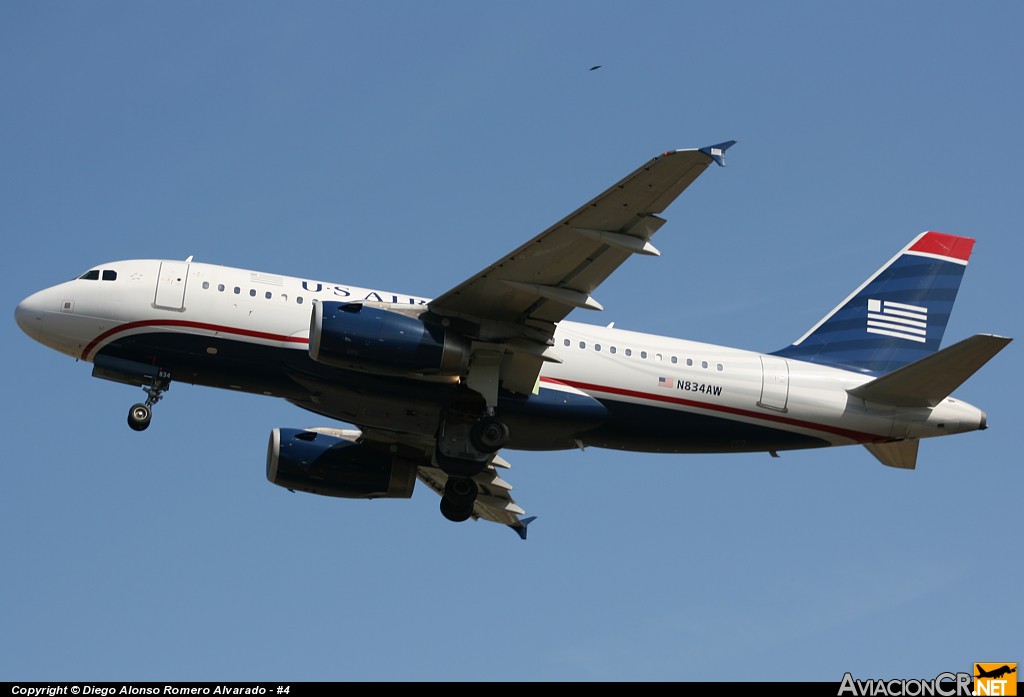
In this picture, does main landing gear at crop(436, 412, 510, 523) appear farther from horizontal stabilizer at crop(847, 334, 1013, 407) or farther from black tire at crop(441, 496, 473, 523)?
horizontal stabilizer at crop(847, 334, 1013, 407)

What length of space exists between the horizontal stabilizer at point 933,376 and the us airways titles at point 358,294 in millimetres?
11426

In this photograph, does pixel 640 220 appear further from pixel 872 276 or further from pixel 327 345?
pixel 872 276

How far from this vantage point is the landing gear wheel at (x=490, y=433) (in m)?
34.2

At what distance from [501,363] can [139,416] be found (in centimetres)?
890

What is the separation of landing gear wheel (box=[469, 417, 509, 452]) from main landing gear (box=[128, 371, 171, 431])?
7581mm

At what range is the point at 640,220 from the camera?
30.5 metres

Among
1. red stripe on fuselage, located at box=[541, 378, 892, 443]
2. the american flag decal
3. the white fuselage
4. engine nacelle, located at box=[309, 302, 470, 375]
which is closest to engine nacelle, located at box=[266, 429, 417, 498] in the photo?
the white fuselage

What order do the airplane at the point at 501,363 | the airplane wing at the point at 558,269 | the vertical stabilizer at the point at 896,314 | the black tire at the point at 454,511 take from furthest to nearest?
the black tire at the point at 454,511
the vertical stabilizer at the point at 896,314
the airplane at the point at 501,363
the airplane wing at the point at 558,269

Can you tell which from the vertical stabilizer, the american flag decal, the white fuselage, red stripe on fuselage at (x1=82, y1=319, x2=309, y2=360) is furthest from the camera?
the american flag decal

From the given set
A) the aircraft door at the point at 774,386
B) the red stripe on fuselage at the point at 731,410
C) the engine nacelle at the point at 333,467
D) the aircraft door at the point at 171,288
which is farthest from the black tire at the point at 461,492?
the aircraft door at the point at 171,288

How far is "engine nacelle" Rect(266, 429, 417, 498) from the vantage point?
128 ft

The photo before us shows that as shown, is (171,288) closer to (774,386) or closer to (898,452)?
(774,386)

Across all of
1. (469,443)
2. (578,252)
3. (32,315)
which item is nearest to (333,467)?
(469,443)

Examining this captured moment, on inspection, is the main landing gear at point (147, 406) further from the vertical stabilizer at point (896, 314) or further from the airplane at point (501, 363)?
the vertical stabilizer at point (896, 314)
